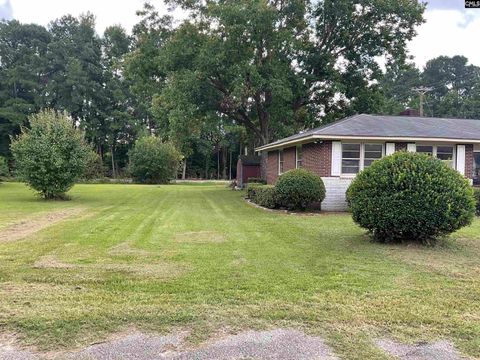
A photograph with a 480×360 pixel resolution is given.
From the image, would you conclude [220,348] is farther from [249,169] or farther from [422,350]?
[249,169]

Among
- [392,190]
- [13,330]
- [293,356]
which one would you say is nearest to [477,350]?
[293,356]

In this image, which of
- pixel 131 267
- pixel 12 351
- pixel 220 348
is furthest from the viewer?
pixel 131 267

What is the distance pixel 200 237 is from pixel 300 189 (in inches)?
221

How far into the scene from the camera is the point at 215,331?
368 centimetres

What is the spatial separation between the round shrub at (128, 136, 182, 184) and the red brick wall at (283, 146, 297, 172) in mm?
22937

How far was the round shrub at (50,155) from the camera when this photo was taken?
17.6 metres

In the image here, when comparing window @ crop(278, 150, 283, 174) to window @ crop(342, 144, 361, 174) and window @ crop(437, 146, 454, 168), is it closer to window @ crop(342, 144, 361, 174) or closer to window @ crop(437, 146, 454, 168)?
window @ crop(342, 144, 361, 174)

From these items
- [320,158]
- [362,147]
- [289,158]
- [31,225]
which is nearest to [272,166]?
[289,158]

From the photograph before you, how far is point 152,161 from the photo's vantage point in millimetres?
40406

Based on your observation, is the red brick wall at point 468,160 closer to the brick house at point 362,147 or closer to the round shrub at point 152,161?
the brick house at point 362,147

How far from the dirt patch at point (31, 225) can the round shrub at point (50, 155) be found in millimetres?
4636

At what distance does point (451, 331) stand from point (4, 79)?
52.6 m

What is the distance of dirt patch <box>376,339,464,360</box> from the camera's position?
325 centimetres

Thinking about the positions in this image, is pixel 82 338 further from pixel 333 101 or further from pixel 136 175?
pixel 136 175
